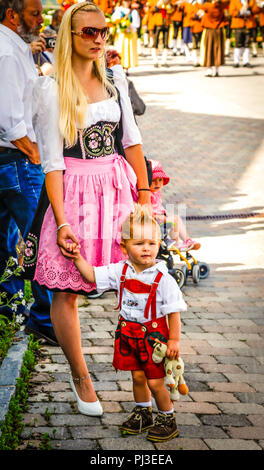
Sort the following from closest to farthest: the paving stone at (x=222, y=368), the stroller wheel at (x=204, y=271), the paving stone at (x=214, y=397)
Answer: the paving stone at (x=214, y=397) → the paving stone at (x=222, y=368) → the stroller wheel at (x=204, y=271)

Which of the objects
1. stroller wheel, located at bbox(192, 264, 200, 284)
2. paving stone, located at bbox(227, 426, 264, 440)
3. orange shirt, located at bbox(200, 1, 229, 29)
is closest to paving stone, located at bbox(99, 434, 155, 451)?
paving stone, located at bbox(227, 426, 264, 440)

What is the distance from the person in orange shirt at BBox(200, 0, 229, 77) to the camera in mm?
21422

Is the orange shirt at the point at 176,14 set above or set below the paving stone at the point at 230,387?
below

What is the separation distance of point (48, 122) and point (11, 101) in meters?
0.90

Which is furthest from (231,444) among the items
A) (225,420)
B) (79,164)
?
(79,164)

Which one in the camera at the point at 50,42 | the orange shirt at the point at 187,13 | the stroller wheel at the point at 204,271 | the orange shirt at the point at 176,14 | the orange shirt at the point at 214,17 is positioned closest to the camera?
the camera at the point at 50,42

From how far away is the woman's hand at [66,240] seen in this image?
11.5 ft

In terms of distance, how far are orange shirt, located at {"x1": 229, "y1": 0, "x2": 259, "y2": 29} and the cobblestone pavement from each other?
11874 millimetres

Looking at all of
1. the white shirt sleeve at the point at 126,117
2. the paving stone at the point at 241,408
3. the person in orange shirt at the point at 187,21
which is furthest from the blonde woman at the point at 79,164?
the person in orange shirt at the point at 187,21

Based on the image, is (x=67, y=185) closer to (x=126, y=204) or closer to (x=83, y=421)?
(x=126, y=204)

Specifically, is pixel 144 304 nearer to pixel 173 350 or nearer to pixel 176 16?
pixel 173 350

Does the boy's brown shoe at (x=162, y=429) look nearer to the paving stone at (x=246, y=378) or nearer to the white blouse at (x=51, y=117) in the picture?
the paving stone at (x=246, y=378)

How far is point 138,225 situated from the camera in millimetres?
3441

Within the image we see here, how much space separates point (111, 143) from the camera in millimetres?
3676
